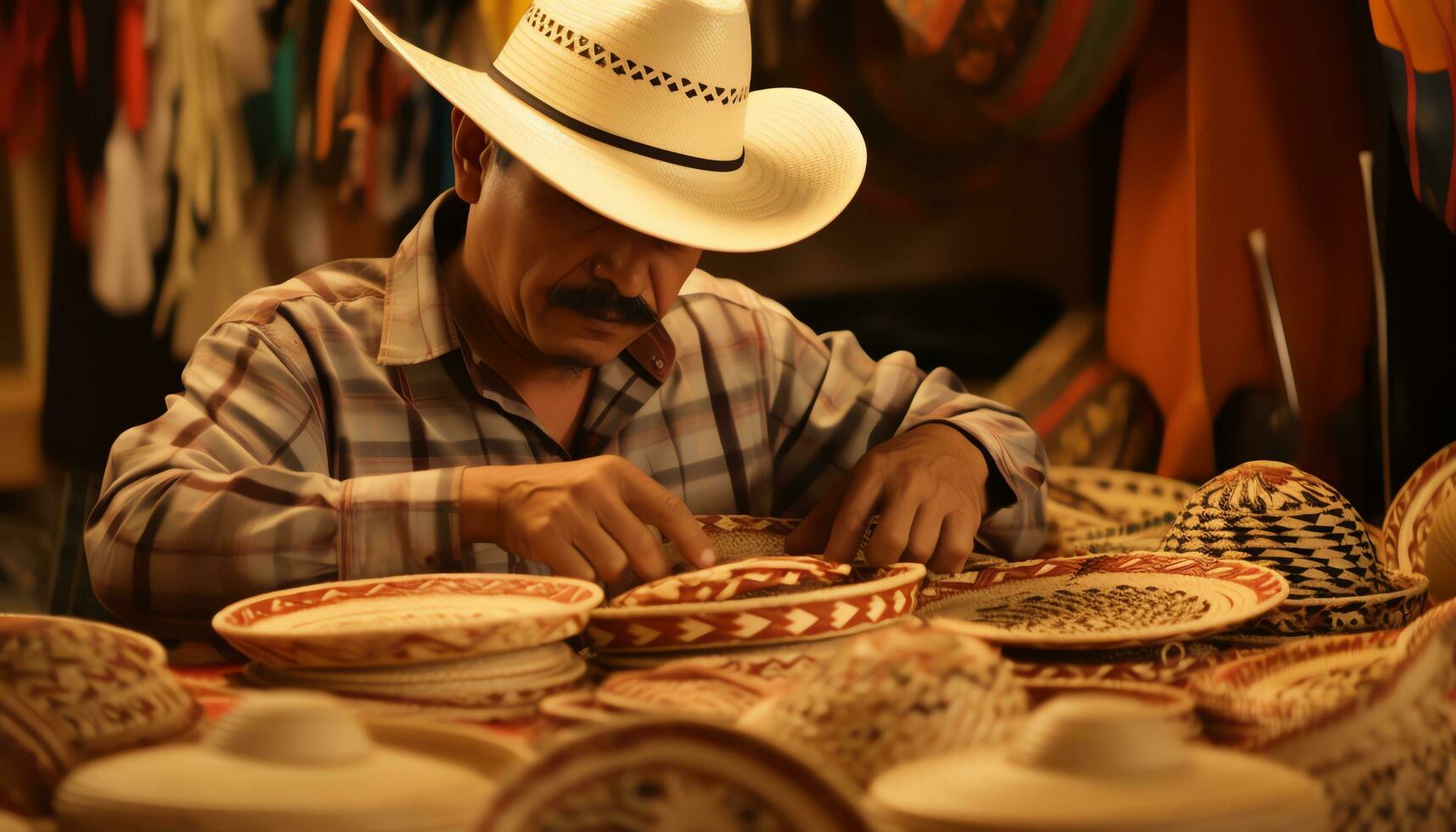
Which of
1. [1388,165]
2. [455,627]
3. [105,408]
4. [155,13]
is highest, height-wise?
[155,13]

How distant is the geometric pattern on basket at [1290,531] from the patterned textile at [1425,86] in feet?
2.96

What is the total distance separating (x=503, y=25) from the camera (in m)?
2.40

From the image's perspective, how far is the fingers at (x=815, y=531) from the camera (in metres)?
1.28

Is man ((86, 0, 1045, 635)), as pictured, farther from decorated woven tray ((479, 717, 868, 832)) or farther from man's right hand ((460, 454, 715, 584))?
decorated woven tray ((479, 717, 868, 832))

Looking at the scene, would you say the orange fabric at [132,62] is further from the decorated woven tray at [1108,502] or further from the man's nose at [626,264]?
the decorated woven tray at [1108,502]

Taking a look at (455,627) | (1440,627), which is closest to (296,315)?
(455,627)

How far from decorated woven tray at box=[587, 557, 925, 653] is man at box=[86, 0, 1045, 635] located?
14 centimetres

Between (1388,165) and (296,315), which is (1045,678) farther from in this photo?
(1388,165)

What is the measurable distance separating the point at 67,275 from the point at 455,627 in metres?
1.79

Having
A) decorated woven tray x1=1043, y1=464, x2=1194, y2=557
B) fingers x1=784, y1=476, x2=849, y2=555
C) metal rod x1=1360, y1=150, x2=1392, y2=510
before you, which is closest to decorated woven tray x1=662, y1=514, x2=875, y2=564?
fingers x1=784, y1=476, x2=849, y2=555

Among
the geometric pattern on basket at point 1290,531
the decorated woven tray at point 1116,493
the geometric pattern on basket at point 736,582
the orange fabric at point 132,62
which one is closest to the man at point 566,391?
the geometric pattern on basket at point 736,582

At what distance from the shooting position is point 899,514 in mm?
1227

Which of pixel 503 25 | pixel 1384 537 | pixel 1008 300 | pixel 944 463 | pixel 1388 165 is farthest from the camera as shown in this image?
pixel 1008 300

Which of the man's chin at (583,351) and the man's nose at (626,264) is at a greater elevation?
the man's nose at (626,264)
